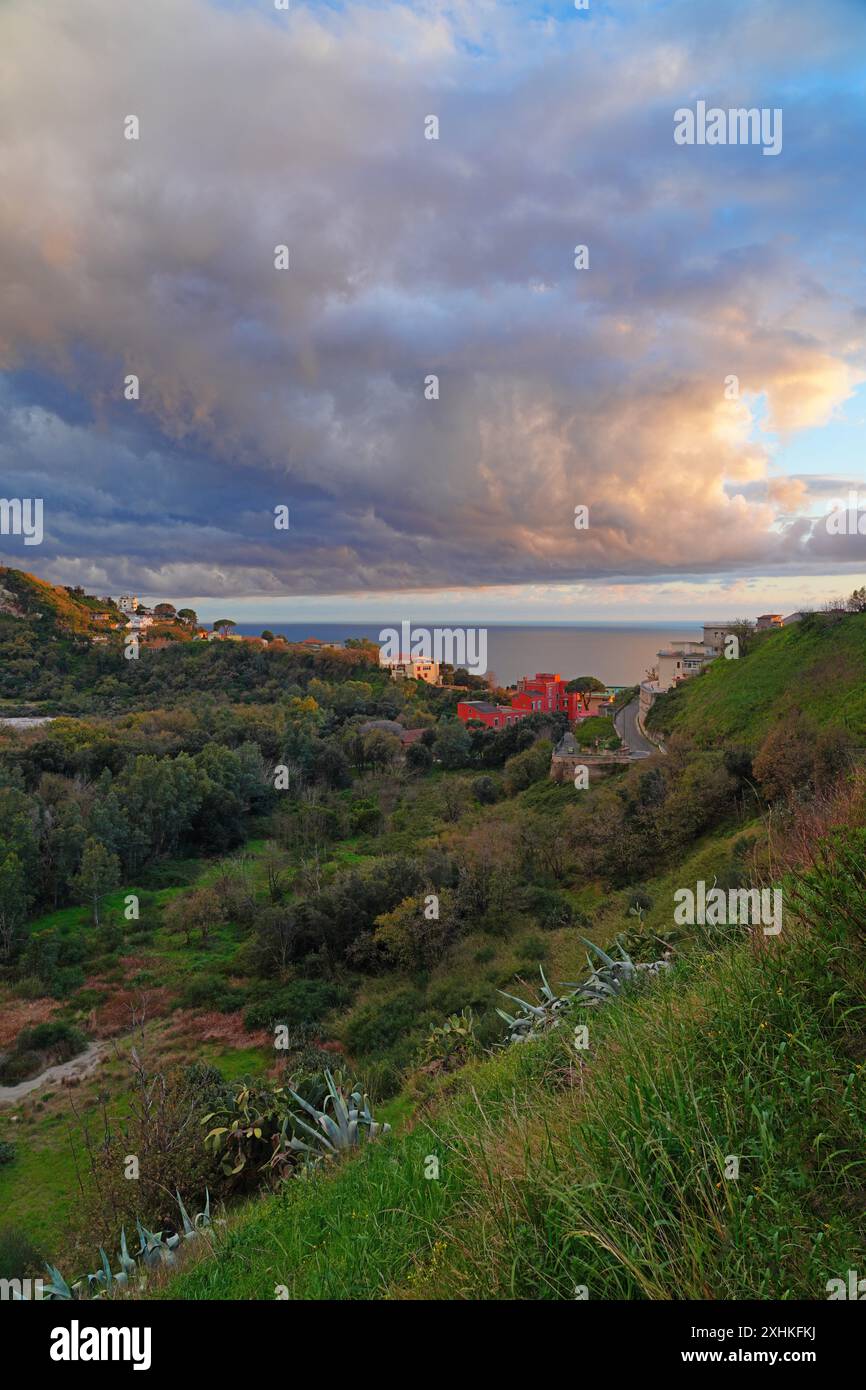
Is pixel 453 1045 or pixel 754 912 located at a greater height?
pixel 754 912

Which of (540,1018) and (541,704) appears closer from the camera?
(540,1018)

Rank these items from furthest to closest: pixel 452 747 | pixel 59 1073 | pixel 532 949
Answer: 1. pixel 452 747
2. pixel 532 949
3. pixel 59 1073

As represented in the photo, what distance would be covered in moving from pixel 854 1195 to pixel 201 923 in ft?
55.0

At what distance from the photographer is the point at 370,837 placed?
74.0 feet

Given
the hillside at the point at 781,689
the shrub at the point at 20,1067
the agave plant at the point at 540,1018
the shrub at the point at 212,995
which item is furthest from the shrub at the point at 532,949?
the shrub at the point at 20,1067

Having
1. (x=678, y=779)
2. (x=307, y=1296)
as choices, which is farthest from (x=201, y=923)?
(x=307, y=1296)

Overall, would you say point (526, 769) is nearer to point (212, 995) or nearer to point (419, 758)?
point (419, 758)

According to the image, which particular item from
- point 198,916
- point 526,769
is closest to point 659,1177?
point 198,916

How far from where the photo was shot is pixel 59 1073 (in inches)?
417
